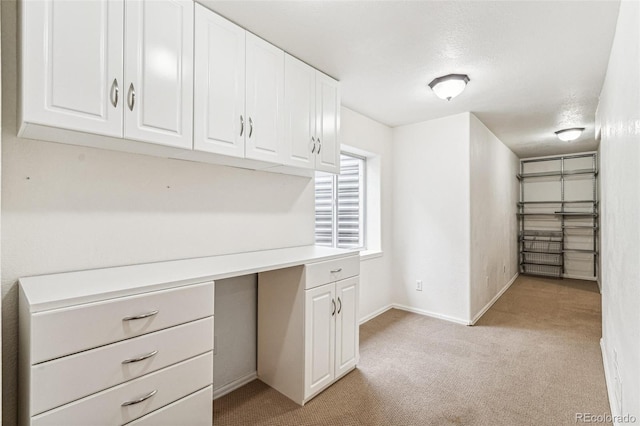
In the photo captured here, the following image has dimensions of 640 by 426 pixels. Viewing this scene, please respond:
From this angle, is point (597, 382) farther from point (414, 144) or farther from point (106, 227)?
point (106, 227)

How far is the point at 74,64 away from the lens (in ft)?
4.17

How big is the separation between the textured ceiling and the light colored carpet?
2413 millimetres

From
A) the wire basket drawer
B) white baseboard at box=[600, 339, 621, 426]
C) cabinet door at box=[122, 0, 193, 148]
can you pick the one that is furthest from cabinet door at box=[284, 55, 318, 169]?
the wire basket drawer

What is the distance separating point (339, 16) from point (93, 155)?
1.57 metres

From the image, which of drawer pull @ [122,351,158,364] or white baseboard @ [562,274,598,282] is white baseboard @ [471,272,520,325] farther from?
drawer pull @ [122,351,158,364]

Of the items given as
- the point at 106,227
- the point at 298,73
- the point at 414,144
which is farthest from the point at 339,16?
the point at 414,144

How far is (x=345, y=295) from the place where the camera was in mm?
2352

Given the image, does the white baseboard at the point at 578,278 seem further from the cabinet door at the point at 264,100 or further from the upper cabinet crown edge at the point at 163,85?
the cabinet door at the point at 264,100

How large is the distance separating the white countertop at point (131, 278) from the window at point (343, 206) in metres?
1.71

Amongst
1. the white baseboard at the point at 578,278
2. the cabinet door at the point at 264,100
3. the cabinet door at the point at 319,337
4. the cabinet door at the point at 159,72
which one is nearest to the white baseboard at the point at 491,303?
the white baseboard at the point at 578,278

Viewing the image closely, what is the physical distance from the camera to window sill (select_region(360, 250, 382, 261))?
3.58m

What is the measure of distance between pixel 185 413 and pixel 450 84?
285 cm

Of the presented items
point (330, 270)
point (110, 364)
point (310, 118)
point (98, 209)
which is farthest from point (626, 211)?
point (98, 209)

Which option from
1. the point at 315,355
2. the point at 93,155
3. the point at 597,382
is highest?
the point at 93,155
